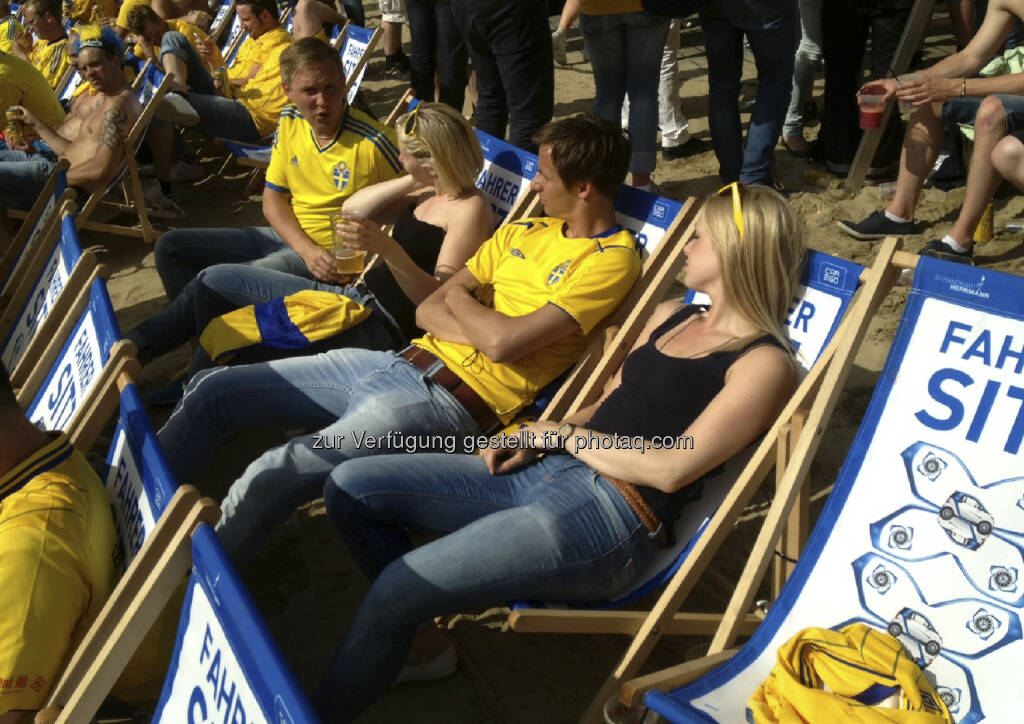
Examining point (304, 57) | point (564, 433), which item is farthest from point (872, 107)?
point (564, 433)

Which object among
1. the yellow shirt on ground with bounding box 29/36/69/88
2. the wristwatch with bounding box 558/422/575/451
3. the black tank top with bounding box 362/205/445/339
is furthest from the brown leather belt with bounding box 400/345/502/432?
the yellow shirt on ground with bounding box 29/36/69/88

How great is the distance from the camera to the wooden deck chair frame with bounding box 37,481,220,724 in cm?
182

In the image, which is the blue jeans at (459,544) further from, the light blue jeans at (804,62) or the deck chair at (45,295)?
the light blue jeans at (804,62)

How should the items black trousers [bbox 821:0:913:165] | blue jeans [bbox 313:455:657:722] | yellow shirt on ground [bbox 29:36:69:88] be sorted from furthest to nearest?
yellow shirt on ground [bbox 29:36:69:88] → black trousers [bbox 821:0:913:165] → blue jeans [bbox 313:455:657:722]

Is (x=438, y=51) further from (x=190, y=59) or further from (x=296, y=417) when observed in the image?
(x=296, y=417)

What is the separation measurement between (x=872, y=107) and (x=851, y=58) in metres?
0.86

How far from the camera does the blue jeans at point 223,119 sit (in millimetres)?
6090

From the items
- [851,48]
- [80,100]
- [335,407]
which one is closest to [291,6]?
[80,100]

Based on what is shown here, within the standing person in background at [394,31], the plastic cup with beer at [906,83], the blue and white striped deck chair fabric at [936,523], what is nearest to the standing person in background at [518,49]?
the plastic cup with beer at [906,83]

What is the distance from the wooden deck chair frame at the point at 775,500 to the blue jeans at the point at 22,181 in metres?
4.64

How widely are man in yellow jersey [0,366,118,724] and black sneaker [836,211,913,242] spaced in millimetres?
3677

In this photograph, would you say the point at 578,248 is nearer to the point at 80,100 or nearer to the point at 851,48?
the point at 851,48

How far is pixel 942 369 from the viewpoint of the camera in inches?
89.6

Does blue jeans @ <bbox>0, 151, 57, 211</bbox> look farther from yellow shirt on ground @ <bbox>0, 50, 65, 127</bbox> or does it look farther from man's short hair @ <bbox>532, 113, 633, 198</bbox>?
man's short hair @ <bbox>532, 113, 633, 198</bbox>
